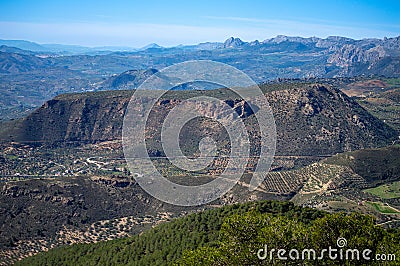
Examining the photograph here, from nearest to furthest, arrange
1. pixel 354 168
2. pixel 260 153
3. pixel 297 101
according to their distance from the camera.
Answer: pixel 354 168 → pixel 260 153 → pixel 297 101

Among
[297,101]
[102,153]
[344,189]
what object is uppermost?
[297,101]

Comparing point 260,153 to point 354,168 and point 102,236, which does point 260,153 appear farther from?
point 102,236

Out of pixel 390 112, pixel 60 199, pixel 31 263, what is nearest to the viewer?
pixel 31 263

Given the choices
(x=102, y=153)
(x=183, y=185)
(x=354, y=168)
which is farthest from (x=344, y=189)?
(x=102, y=153)

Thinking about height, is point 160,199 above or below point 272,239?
below

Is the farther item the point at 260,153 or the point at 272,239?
the point at 260,153

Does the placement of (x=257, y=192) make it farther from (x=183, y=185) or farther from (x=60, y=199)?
(x=60, y=199)
